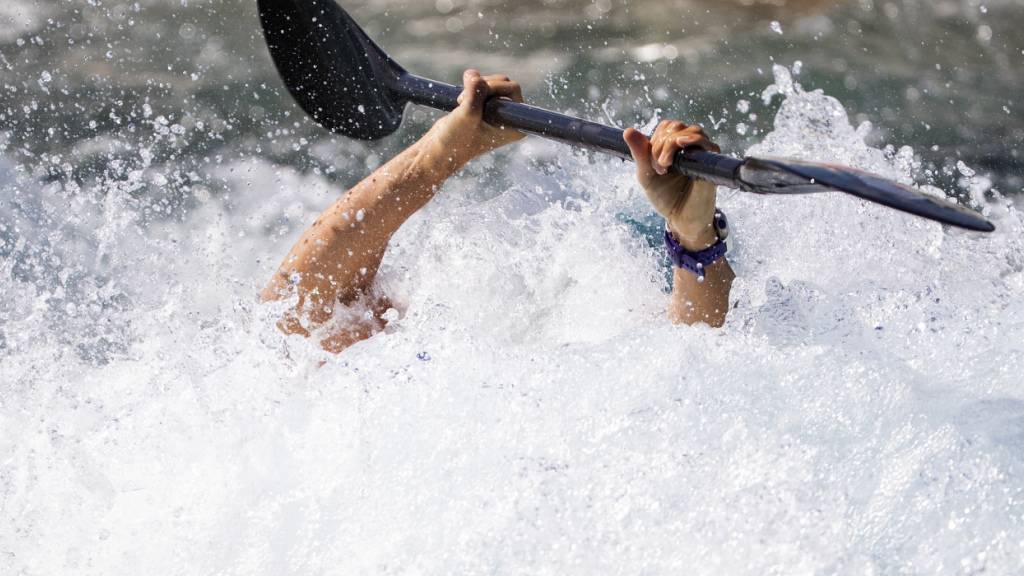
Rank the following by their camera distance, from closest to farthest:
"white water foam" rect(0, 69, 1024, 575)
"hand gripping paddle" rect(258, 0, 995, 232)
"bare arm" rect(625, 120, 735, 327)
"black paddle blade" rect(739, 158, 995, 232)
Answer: "black paddle blade" rect(739, 158, 995, 232) < "white water foam" rect(0, 69, 1024, 575) < "bare arm" rect(625, 120, 735, 327) < "hand gripping paddle" rect(258, 0, 995, 232)

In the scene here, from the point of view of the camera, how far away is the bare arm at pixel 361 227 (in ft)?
5.08

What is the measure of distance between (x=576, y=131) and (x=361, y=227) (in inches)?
14.8

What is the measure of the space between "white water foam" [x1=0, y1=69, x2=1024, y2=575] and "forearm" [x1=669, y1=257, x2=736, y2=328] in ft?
0.09

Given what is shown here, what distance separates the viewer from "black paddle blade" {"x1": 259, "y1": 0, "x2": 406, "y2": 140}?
69.7 inches

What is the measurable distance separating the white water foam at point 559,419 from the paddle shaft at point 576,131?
26 cm

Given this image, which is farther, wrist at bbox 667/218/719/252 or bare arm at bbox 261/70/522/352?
bare arm at bbox 261/70/522/352

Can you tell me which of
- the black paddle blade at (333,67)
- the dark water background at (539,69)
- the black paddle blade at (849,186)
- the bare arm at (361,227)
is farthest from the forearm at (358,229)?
the dark water background at (539,69)

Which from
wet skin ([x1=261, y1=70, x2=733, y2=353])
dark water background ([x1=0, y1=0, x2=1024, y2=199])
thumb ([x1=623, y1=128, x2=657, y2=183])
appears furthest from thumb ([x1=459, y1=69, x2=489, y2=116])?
dark water background ([x1=0, y1=0, x2=1024, y2=199])

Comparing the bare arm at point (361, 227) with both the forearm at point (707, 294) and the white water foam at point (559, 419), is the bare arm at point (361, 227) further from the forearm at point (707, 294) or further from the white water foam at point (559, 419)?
the forearm at point (707, 294)

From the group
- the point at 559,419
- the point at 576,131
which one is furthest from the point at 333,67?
the point at 559,419

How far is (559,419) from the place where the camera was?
131 cm

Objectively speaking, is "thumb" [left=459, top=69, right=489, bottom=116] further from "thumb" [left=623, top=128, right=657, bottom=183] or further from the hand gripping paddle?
"thumb" [left=623, top=128, right=657, bottom=183]

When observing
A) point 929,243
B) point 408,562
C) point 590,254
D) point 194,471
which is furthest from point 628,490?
point 929,243

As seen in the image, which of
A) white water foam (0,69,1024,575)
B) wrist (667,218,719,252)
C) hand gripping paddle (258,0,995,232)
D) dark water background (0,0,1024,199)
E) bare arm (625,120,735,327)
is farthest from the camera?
dark water background (0,0,1024,199)
